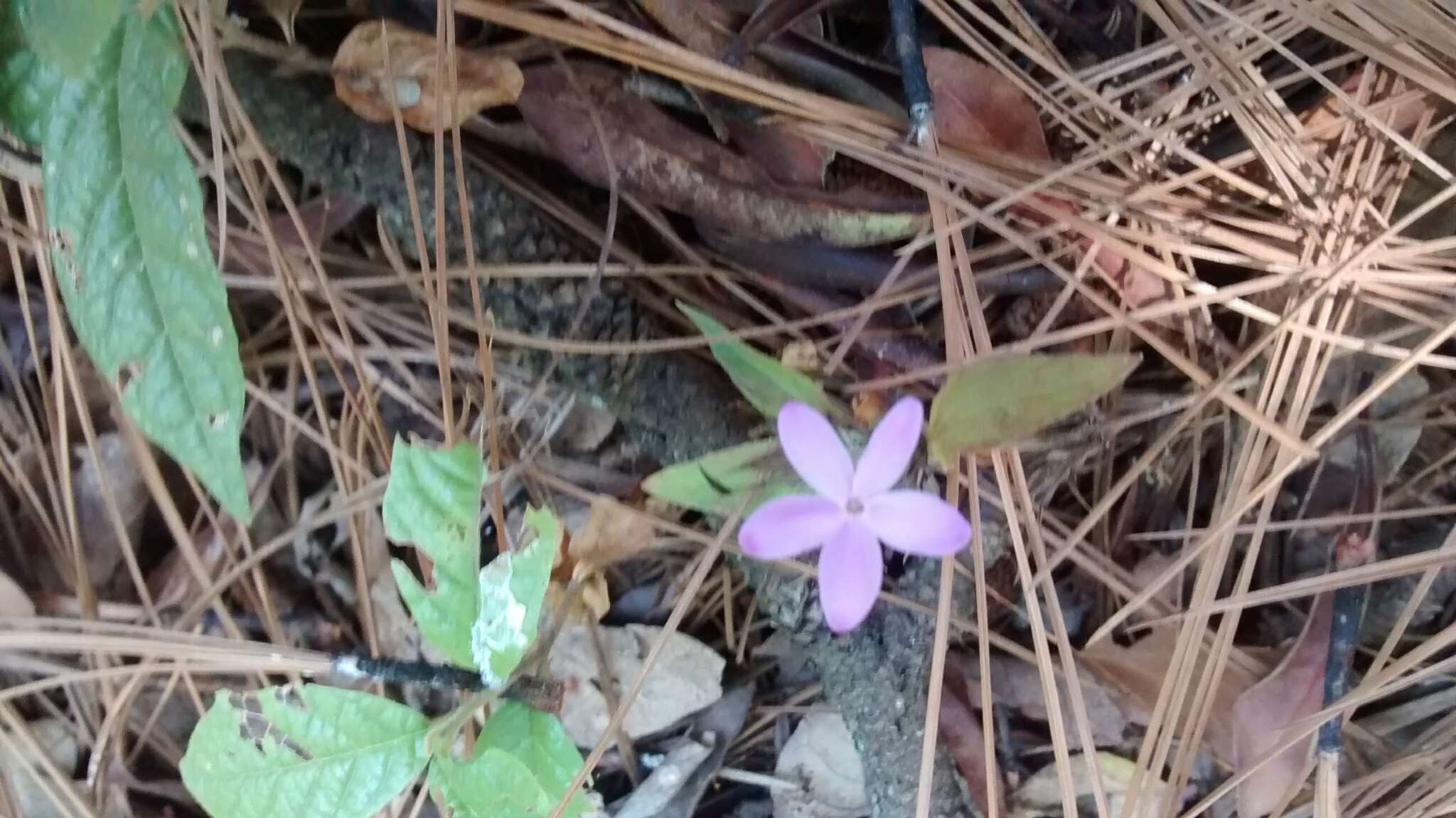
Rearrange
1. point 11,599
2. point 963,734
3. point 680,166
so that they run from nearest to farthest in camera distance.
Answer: point 680,166, point 963,734, point 11,599

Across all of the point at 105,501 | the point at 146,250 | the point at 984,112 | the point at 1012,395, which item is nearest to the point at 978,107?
the point at 984,112

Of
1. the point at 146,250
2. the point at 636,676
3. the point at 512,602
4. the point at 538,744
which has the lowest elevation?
the point at 636,676

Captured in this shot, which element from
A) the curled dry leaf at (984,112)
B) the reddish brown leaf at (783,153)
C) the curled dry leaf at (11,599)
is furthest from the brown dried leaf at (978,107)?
the curled dry leaf at (11,599)

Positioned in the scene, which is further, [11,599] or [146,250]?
[11,599]

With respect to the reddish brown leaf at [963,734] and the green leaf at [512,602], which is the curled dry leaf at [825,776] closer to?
the reddish brown leaf at [963,734]

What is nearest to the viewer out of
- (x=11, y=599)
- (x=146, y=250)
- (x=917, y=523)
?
(x=917, y=523)

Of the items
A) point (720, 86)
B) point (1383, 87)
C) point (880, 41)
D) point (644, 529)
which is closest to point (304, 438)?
→ point (644, 529)

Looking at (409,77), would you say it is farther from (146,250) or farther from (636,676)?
(636,676)

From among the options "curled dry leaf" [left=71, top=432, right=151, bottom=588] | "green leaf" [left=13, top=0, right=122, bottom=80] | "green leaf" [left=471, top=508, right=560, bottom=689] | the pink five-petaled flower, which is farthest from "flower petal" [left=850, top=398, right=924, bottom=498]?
"curled dry leaf" [left=71, top=432, right=151, bottom=588]
